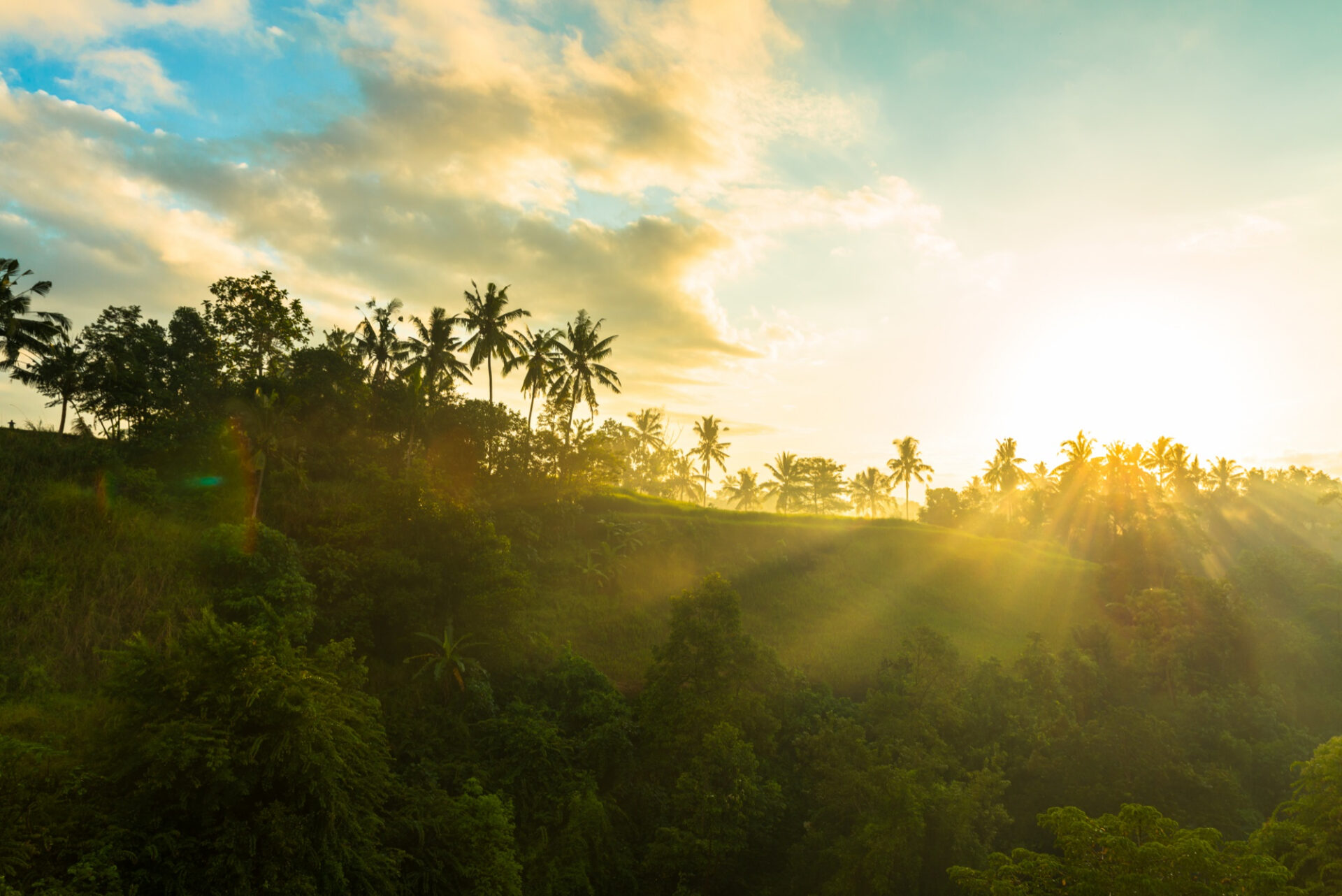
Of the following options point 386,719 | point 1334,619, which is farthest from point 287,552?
point 1334,619

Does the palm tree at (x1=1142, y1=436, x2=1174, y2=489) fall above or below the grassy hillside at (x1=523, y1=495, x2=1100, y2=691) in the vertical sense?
above

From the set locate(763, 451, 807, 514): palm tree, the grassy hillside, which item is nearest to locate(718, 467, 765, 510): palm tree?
locate(763, 451, 807, 514): palm tree

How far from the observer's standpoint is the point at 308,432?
35.4 m

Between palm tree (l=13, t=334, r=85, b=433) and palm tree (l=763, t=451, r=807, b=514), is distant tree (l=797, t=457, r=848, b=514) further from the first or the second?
palm tree (l=13, t=334, r=85, b=433)

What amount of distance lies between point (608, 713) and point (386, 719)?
7.10 m

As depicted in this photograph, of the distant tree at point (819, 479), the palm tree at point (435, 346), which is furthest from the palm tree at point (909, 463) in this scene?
the palm tree at point (435, 346)

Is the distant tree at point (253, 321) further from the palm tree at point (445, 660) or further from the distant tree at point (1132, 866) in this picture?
the distant tree at point (1132, 866)

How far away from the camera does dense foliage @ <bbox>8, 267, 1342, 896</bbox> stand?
12320mm

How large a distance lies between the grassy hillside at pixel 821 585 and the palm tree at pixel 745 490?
127 ft

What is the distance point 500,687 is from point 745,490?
75066mm

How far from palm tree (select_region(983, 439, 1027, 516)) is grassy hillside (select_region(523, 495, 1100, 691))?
98.9 feet

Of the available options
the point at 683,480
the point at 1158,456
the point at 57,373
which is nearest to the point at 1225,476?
the point at 1158,456

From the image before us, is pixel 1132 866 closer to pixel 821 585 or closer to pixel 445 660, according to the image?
pixel 445 660

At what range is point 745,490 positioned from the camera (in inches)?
3846
